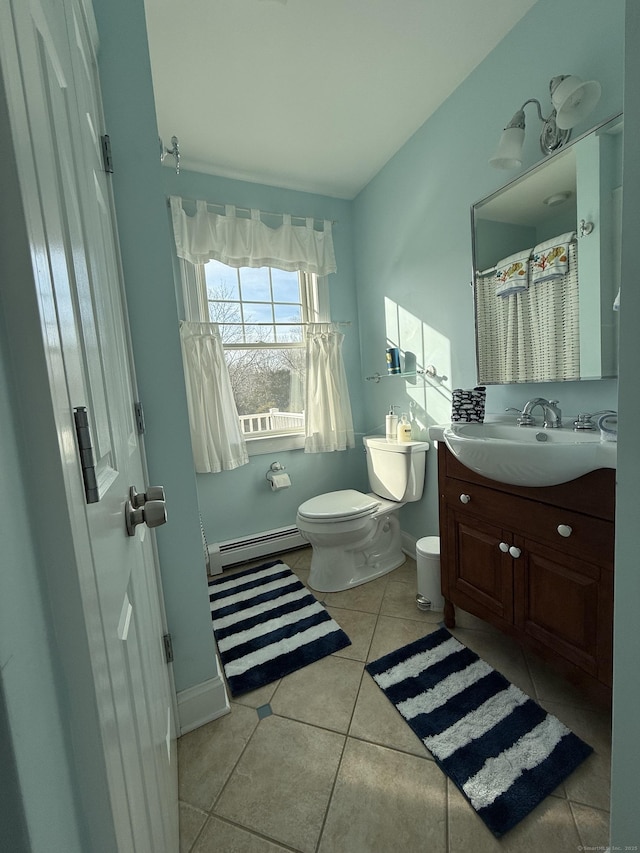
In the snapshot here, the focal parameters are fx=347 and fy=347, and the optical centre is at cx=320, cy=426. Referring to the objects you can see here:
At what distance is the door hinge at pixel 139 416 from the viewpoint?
103 centimetres

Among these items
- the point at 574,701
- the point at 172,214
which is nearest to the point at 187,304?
the point at 172,214

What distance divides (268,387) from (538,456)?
1815mm

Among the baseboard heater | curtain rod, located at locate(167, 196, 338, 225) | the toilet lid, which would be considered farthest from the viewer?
the baseboard heater

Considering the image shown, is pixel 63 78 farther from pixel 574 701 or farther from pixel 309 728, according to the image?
pixel 574 701

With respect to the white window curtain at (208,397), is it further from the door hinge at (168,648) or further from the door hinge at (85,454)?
the door hinge at (85,454)

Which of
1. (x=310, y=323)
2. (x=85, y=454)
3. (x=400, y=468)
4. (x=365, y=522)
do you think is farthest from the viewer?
(x=310, y=323)

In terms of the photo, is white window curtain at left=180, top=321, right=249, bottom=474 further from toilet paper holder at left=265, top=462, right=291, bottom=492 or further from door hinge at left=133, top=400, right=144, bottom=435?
door hinge at left=133, top=400, right=144, bottom=435

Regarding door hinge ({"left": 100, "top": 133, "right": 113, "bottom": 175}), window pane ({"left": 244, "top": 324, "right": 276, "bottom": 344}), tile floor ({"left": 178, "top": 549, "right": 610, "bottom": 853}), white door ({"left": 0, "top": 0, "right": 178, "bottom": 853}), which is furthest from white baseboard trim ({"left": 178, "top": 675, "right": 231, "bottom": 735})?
window pane ({"left": 244, "top": 324, "right": 276, "bottom": 344})

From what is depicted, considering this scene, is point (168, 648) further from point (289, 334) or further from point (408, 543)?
point (289, 334)

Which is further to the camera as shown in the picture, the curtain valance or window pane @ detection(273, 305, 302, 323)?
window pane @ detection(273, 305, 302, 323)

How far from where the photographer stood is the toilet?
1.90 m

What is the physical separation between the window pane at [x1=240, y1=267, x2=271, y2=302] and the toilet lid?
4.62 feet

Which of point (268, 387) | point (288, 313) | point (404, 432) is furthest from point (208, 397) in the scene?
point (404, 432)

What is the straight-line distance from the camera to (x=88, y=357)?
0.48m
